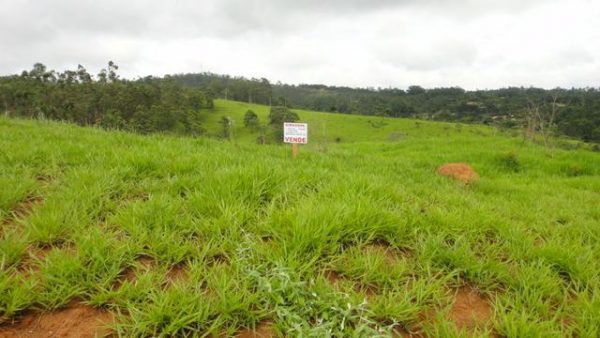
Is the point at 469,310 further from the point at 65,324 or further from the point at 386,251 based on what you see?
the point at 65,324

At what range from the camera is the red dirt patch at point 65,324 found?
173cm

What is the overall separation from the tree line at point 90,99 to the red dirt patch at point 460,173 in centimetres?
3555

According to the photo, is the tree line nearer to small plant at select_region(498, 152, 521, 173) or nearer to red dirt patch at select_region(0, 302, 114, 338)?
small plant at select_region(498, 152, 521, 173)

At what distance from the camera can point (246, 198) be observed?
10.2 ft

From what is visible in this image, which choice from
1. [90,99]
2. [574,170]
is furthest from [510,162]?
[90,99]

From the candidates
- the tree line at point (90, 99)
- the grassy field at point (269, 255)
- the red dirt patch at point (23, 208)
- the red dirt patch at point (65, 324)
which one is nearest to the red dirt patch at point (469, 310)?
the grassy field at point (269, 255)

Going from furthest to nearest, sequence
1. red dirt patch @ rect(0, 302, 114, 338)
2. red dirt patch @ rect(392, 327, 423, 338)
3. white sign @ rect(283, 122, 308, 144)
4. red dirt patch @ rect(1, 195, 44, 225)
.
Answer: white sign @ rect(283, 122, 308, 144), red dirt patch @ rect(1, 195, 44, 225), red dirt patch @ rect(392, 327, 423, 338), red dirt patch @ rect(0, 302, 114, 338)

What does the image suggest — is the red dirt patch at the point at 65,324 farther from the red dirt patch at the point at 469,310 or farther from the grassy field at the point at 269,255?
the red dirt patch at the point at 469,310

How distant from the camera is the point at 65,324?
1791 millimetres

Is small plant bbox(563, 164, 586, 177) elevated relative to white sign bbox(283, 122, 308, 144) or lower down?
lower down

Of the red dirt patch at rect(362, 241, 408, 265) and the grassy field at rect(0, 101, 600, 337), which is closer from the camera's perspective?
the grassy field at rect(0, 101, 600, 337)

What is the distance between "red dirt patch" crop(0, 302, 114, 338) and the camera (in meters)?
1.73

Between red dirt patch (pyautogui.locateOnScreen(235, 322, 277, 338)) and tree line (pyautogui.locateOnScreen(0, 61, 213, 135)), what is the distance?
38703 millimetres

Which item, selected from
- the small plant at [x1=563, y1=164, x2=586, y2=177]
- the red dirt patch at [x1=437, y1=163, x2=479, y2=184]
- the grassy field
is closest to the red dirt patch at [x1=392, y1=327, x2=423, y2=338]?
the grassy field
